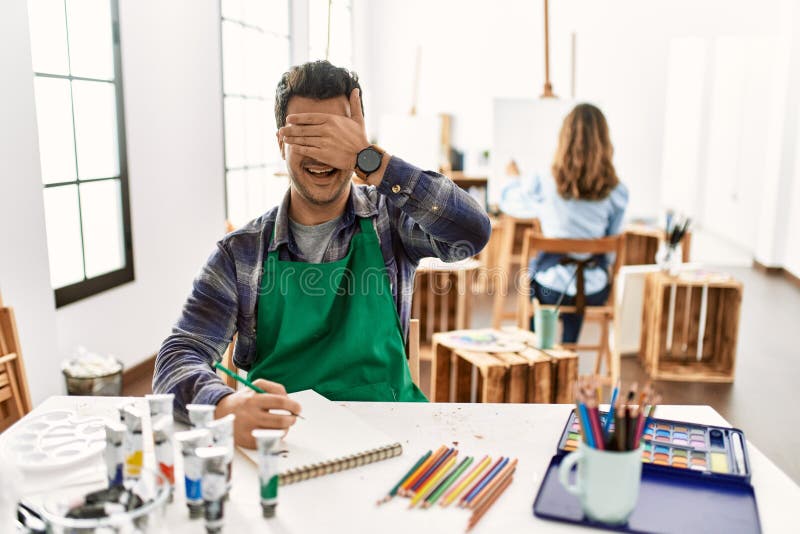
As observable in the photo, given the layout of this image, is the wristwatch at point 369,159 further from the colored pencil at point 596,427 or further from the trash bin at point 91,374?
the trash bin at point 91,374

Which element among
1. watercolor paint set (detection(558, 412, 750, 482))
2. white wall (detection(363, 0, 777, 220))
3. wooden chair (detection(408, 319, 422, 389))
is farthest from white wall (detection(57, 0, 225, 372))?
white wall (detection(363, 0, 777, 220))

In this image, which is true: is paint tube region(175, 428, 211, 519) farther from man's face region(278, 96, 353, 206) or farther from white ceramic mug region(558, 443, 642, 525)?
man's face region(278, 96, 353, 206)

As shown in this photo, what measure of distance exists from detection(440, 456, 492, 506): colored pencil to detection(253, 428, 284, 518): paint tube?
0.24 m

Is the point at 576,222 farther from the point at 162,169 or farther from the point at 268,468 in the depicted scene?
the point at 268,468

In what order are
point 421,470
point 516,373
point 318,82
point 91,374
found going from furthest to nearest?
point 91,374, point 516,373, point 318,82, point 421,470

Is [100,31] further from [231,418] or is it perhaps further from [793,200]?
[793,200]

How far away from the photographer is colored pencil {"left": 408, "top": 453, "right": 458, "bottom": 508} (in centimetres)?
109

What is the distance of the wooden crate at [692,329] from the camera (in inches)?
161

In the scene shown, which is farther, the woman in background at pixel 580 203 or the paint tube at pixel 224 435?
the woman in background at pixel 580 203

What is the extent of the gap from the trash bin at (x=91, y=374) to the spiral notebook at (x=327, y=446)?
88.6 inches

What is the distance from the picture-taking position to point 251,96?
5297 millimetres

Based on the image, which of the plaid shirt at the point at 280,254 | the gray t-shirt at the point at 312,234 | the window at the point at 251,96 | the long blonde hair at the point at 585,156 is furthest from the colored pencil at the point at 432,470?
the window at the point at 251,96

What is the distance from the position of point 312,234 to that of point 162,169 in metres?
2.53

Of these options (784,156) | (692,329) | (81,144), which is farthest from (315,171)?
(784,156)
